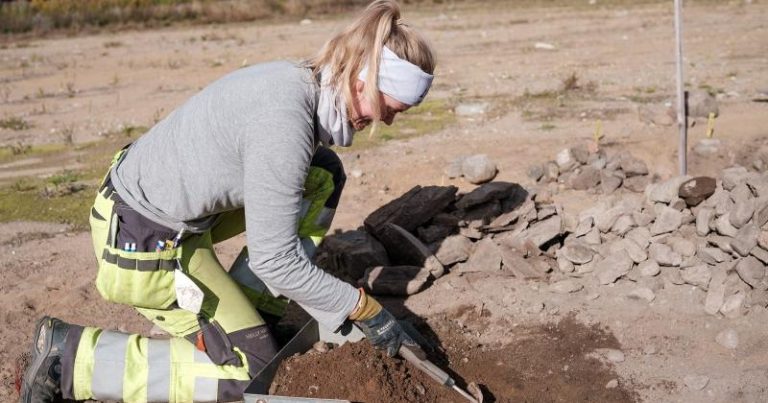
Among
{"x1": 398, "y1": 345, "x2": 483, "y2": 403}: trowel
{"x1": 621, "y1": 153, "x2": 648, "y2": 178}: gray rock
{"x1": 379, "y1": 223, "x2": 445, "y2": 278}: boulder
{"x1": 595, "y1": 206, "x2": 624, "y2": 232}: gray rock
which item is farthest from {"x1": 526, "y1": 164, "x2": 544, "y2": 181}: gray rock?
{"x1": 398, "y1": 345, "x2": 483, "y2": 403}: trowel

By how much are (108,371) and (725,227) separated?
2913mm

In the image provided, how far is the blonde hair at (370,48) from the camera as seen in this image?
8.76ft

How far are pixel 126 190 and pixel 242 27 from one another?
15.4 m

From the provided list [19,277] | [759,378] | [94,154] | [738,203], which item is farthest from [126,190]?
[94,154]

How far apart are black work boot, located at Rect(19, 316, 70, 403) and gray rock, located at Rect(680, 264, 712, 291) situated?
2824 mm

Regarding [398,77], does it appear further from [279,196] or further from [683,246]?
[683,246]

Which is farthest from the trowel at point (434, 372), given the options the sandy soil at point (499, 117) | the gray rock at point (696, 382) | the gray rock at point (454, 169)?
the gray rock at point (454, 169)

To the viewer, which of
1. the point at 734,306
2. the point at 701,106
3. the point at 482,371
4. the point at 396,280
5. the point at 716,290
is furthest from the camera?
the point at 701,106

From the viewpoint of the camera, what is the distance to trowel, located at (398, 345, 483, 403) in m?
3.15

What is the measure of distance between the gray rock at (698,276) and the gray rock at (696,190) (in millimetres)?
466

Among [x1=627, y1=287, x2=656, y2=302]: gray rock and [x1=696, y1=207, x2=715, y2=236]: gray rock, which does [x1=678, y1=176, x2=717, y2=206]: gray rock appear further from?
[x1=627, y1=287, x2=656, y2=302]: gray rock

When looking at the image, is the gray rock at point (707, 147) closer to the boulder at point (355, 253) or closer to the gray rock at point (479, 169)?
the gray rock at point (479, 169)

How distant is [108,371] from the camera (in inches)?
130

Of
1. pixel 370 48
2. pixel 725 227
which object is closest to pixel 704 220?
pixel 725 227
